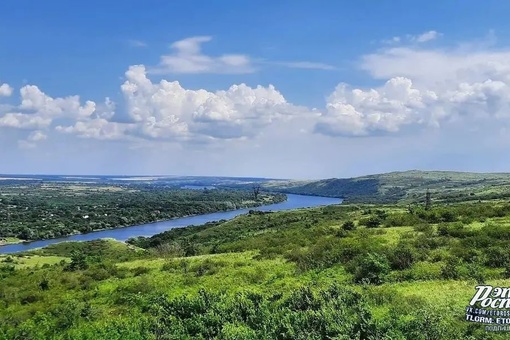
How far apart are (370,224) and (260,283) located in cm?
1943

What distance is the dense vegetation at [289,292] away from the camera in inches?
646

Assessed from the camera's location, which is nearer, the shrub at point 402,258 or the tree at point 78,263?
the shrub at point 402,258

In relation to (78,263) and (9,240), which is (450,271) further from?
(9,240)

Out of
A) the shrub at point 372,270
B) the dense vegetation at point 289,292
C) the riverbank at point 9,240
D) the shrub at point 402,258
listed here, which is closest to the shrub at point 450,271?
the dense vegetation at point 289,292

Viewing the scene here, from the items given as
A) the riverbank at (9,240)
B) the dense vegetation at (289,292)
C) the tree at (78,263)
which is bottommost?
the riverbank at (9,240)

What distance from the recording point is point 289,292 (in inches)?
829

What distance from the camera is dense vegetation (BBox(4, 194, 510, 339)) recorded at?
1640cm

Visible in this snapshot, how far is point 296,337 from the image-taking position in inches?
619

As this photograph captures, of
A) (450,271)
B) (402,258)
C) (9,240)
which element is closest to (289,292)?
(402,258)

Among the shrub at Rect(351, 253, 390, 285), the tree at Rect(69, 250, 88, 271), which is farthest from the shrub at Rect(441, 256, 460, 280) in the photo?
the tree at Rect(69, 250, 88, 271)

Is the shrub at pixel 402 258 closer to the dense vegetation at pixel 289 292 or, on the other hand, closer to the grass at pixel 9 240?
the dense vegetation at pixel 289 292

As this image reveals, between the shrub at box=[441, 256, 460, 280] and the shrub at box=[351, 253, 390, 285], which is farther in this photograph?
the shrub at box=[351, 253, 390, 285]

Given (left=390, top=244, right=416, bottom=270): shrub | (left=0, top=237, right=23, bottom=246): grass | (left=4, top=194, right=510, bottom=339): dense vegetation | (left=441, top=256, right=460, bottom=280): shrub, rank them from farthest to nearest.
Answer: (left=0, top=237, right=23, bottom=246): grass
(left=390, top=244, right=416, bottom=270): shrub
(left=441, top=256, right=460, bottom=280): shrub
(left=4, top=194, right=510, bottom=339): dense vegetation

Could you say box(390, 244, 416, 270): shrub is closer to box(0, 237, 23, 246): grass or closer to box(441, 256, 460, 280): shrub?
box(441, 256, 460, 280): shrub
